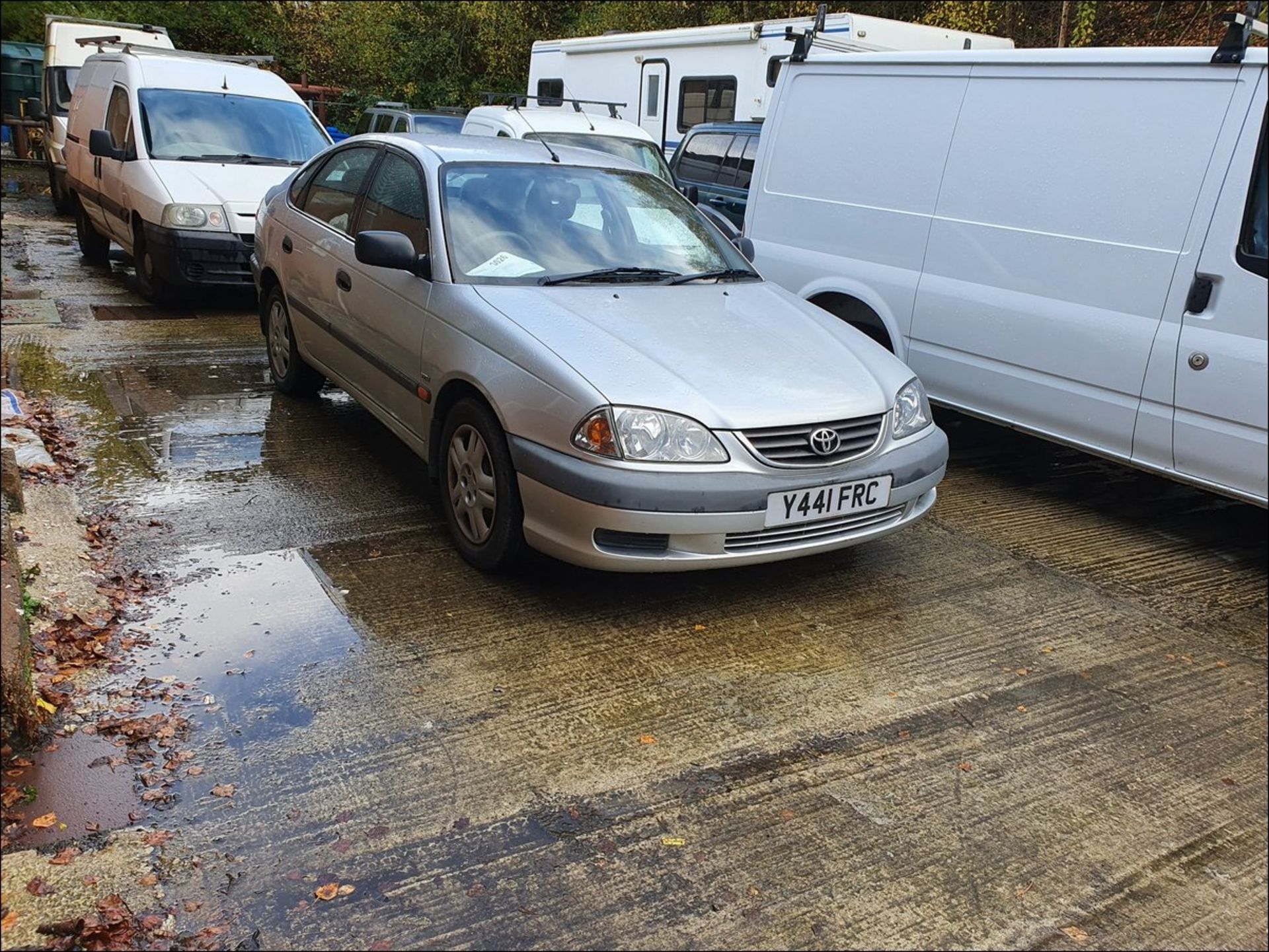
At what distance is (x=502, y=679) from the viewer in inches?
139

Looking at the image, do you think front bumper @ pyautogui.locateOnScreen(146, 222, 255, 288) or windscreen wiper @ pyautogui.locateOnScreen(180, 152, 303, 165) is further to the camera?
windscreen wiper @ pyautogui.locateOnScreen(180, 152, 303, 165)

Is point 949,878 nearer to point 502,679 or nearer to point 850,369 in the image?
point 502,679

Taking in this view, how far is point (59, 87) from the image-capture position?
15586mm

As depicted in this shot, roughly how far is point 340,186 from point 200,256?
10.9 feet

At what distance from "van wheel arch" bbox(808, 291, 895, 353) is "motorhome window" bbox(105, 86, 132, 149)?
21.2 ft

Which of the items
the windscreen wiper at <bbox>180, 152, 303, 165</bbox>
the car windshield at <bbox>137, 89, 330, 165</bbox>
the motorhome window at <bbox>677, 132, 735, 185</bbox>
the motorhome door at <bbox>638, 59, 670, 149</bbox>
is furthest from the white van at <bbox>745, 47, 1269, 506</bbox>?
the motorhome door at <bbox>638, 59, 670, 149</bbox>

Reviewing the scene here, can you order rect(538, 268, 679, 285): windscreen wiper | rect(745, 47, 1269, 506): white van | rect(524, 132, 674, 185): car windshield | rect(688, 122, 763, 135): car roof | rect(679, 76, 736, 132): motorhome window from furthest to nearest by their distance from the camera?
rect(679, 76, 736, 132): motorhome window, rect(524, 132, 674, 185): car windshield, rect(688, 122, 763, 135): car roof, rect(538, 268, 679, 285): windscreen wiper, rect(745, 47, 1269, 506): white van

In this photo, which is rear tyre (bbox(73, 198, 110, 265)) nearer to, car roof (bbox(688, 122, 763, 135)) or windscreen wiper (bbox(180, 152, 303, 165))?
windscreen wiper (bbox(180, 152, 303, 165))

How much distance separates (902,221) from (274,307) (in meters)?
3.74

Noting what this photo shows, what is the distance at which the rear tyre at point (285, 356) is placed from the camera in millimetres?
6418

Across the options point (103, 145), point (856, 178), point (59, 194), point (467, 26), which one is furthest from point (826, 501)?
point (467, 26)

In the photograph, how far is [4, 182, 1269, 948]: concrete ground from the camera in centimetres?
256

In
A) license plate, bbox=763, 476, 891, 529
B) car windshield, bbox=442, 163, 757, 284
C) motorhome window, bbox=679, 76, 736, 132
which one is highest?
motorhome window, bbox=679, 76, 736, 132

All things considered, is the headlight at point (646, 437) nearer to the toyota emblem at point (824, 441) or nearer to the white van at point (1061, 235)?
the toyota emblem at point (824, 441)
